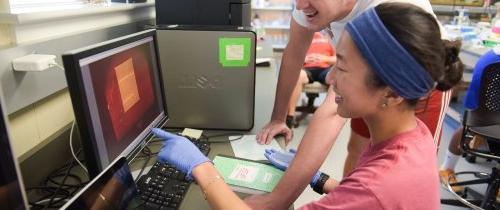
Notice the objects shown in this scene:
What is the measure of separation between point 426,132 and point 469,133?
1465mm

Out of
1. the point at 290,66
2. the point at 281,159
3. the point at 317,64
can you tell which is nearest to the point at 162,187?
the point at 281,159

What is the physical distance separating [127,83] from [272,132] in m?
0.57

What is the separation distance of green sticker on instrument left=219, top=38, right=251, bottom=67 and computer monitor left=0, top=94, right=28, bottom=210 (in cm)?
82

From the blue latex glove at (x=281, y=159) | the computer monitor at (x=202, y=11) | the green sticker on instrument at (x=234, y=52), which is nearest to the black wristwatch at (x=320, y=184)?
the blue latex glove at (x=281, y=159)

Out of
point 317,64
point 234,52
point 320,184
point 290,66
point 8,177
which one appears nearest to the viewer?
point 8,177

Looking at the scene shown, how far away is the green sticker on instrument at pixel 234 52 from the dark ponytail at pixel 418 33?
1.87 ft

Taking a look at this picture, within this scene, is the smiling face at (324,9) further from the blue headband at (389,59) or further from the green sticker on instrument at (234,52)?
the blue headband at (389,59)

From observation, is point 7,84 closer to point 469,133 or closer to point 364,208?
point 364,208

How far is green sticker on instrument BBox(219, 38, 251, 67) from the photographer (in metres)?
1.25

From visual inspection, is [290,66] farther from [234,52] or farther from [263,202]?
[263,202]

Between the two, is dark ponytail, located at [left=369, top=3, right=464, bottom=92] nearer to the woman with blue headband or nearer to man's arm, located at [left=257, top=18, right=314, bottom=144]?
the woman with blue headband

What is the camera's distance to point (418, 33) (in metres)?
0.70

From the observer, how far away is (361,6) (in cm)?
112

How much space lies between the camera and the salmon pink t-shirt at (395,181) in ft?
2.30
